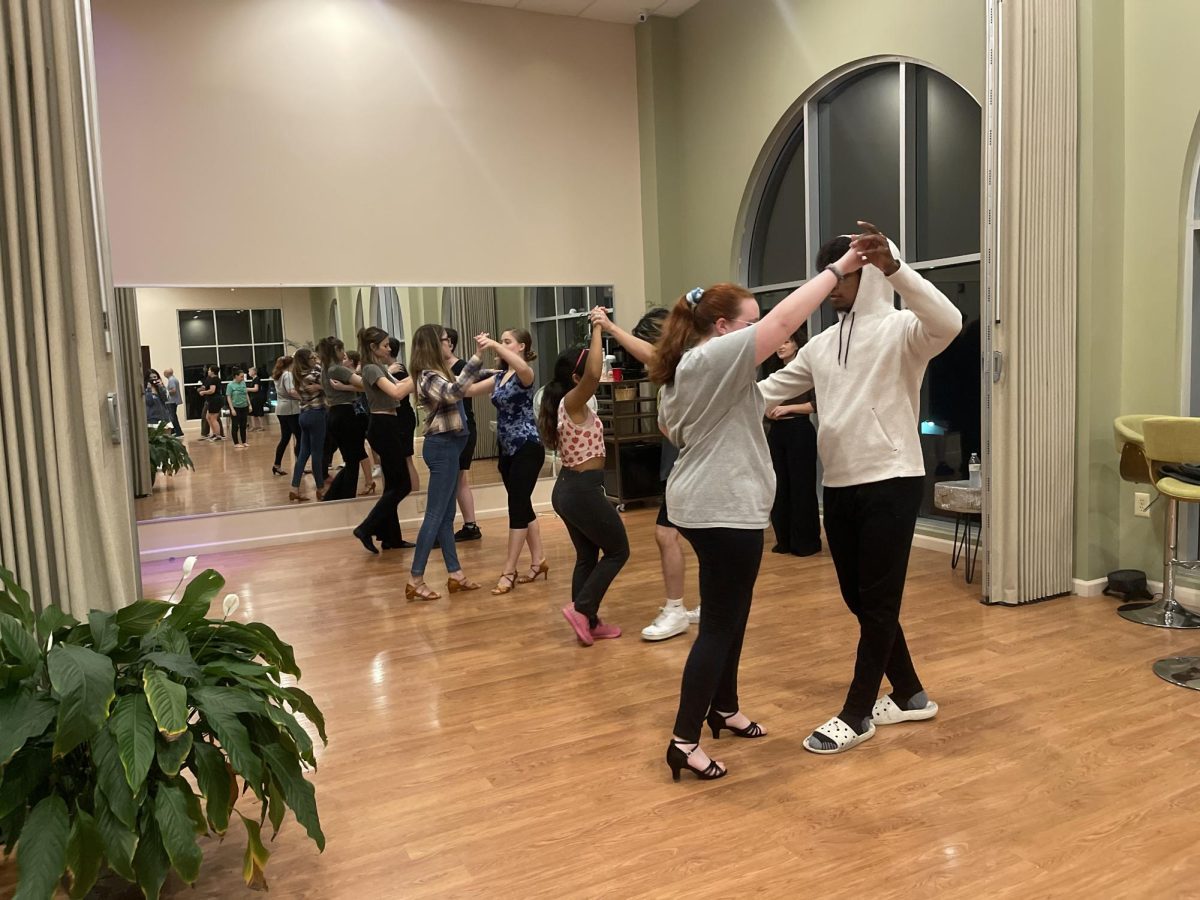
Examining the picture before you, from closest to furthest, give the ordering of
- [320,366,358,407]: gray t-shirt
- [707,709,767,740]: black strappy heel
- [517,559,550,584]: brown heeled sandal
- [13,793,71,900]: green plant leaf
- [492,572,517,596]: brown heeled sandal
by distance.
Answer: [13,793,71,900]: green plant leaf < [707,709,767,740]: black strappy heel < [492,572,517,596]: brown heeled sandal < [517,559,550,584]: brown heeled sandal < [320,366,358,407]: gray t-shirt

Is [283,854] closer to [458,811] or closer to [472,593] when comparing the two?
[458,811]

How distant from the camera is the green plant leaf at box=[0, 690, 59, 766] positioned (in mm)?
2020

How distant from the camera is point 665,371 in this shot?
2871 mm

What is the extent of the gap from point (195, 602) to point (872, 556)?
6.67 feet

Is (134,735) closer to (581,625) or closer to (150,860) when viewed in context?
(150,860)

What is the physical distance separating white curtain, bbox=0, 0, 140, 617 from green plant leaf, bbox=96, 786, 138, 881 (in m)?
1.01

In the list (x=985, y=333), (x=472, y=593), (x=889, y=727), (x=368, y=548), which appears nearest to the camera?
(x=889, y=727)

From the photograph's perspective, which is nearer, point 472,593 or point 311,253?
point 472,593

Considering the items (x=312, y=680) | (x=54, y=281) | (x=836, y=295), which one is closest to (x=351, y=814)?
Answer: (x=312, y=680)

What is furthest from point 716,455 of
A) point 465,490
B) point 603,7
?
point 603,7

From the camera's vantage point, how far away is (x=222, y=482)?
287 inches

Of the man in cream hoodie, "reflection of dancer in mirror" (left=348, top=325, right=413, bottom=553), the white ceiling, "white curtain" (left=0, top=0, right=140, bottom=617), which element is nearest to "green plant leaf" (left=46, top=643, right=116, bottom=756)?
"white curtain" (left=0, top=0, right=140, bottom=617)

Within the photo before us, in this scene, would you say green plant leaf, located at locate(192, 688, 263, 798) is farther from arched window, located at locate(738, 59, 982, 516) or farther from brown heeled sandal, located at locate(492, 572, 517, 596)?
arched window, located at locate(738, 59, 982, 516)

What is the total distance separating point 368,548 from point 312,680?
2.86m
